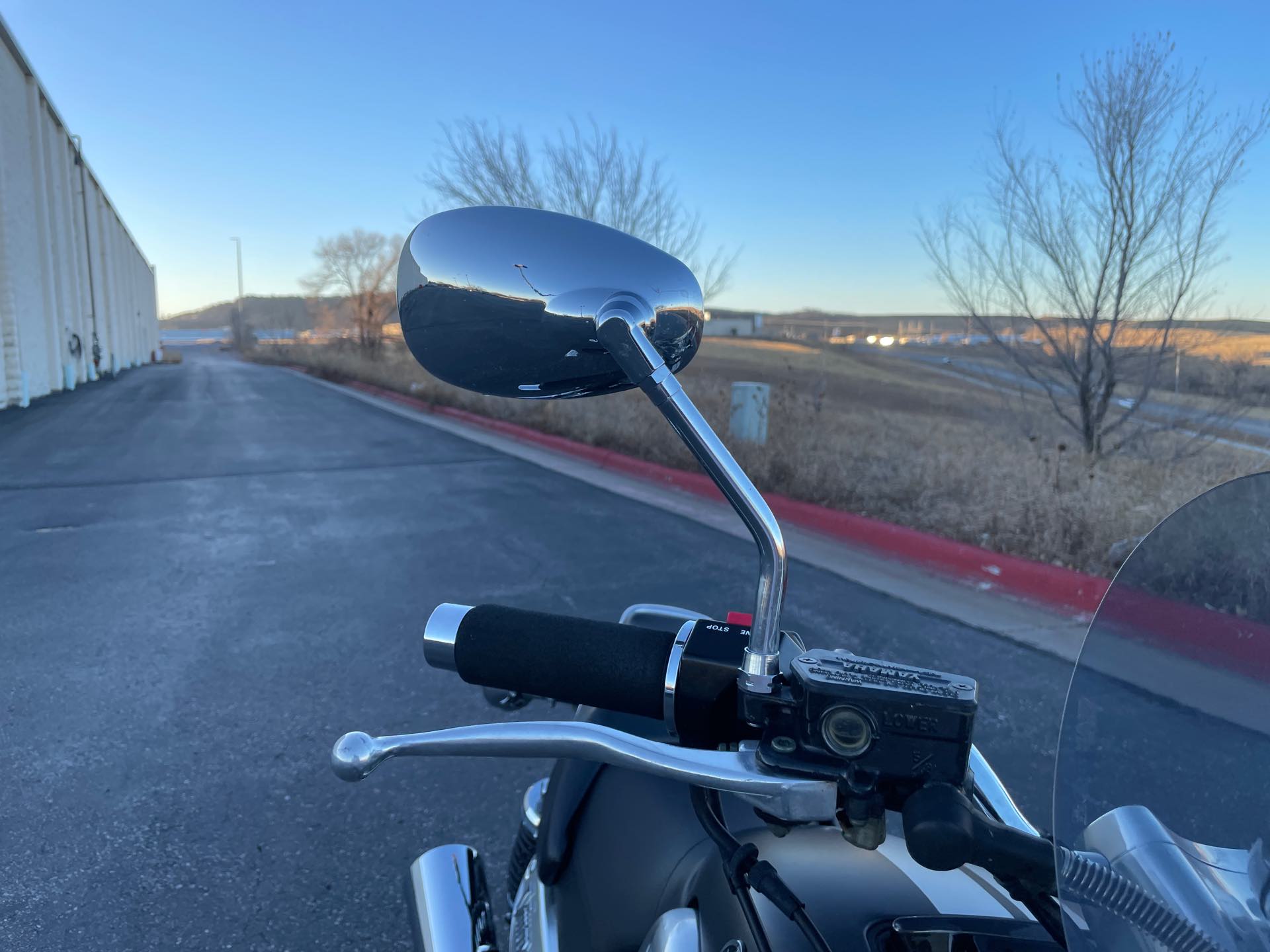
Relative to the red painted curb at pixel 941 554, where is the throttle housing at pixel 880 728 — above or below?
above

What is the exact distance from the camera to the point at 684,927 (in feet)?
3.39

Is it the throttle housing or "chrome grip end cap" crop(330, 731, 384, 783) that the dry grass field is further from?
"chrome grip end cap" crop(330, 731, 384, 783)

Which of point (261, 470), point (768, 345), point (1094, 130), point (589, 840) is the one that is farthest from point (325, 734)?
point (768, 345)

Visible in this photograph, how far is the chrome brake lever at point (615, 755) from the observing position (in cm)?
91

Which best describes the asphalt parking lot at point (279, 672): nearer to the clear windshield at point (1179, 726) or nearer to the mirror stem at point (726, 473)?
the mirror stem at point (726, 473)

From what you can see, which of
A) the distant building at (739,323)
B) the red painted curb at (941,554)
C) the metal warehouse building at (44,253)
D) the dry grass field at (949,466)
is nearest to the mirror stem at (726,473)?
the red painted curb at (941,554)

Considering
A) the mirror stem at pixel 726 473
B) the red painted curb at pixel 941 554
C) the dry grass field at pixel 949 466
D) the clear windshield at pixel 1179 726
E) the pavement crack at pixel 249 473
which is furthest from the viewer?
the pavement crack at pixel 249 473

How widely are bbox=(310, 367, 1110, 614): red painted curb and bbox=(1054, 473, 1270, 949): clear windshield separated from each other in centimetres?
320

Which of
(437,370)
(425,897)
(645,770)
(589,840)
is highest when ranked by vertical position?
(437,370)

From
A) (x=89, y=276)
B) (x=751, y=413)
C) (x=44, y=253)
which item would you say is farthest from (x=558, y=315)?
(x=89, y=276)

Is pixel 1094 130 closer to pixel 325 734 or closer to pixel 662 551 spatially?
pixel 662 551

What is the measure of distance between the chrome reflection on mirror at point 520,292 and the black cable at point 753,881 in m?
0.57

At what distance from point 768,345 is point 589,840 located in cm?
4136

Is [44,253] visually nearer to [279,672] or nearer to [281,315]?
[279,672]
